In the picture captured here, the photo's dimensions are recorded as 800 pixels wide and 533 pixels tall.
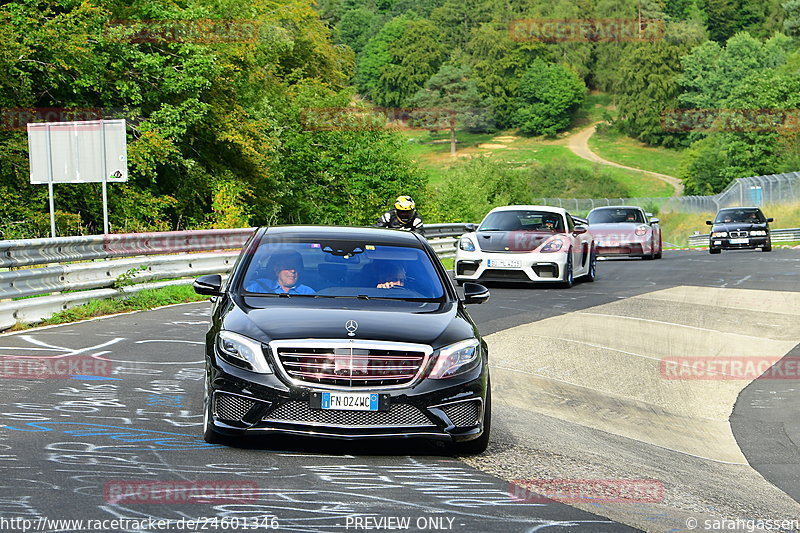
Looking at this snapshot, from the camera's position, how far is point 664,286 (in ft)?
69.6

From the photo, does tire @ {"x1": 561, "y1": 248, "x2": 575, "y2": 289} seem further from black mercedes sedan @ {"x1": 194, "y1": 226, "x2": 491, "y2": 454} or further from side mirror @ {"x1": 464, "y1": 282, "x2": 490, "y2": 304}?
black mercedes sedan @ {"x1": 194, "y1": 226, "x2": 491, "y2": 454}

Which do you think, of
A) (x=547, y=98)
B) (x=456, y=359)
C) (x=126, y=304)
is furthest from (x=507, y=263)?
(x=547, y=98)

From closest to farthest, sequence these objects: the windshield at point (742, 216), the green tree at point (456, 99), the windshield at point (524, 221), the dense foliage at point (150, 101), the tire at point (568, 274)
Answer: the tire at point (568, 274)
the windshield at point (524, 221)
the dense foliage at point (150, 101)
the windshield at point (742, 216)
the green tree at point (456, 99)

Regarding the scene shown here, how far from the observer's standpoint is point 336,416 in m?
6.86

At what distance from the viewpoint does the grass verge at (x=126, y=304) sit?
1453cm

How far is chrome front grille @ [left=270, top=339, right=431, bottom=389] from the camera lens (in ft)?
22.5

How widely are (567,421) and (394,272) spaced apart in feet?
7.90

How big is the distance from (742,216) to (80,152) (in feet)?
87.3

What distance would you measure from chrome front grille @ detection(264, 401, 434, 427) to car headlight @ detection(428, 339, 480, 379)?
291mm

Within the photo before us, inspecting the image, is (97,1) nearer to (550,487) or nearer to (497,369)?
(497,369)

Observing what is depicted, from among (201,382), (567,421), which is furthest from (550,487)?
(201,382)

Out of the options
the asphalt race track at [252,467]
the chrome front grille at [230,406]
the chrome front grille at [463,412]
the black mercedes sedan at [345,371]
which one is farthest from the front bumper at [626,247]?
the chrome front grille at [230,406]

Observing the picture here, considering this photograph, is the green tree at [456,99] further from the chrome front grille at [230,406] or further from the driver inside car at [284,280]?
the chrome front grille at [230,406]

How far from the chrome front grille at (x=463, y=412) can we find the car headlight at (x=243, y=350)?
1113 mm
